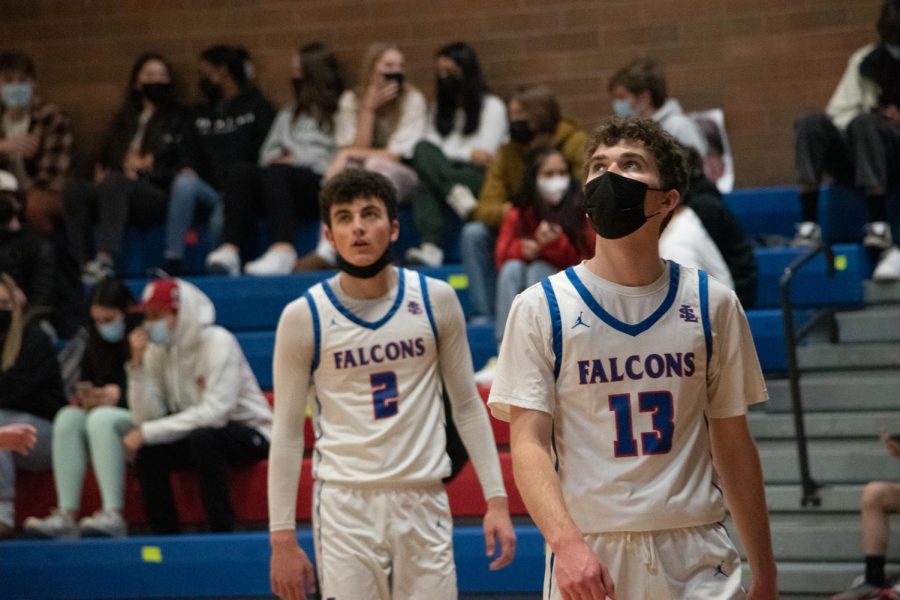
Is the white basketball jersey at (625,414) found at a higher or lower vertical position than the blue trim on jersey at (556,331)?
lower

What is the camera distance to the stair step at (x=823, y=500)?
5.76 m

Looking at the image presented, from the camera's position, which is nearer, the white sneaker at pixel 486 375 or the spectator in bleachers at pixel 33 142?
the white sneaker at pixel 486 375

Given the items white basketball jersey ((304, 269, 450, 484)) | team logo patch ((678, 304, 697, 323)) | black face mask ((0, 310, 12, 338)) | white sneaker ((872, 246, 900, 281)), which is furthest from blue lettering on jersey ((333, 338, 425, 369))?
white sneaker ((872, 246, 900, 281))

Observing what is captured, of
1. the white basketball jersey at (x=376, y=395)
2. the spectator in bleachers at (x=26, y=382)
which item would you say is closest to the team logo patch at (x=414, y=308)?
Result: the white basketball jersey at (x=376, y=395)

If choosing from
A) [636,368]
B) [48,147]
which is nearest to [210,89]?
[48,147]

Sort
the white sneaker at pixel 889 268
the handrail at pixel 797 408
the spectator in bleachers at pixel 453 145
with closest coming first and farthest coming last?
the handrail at pixel 797 408, the white sneaker at pixel 889 268, the spectator in bleachers at pixel 453 145

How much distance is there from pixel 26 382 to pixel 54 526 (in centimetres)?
77

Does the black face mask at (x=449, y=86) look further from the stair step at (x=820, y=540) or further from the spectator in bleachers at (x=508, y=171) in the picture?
the stair step at (x=820, y=540)

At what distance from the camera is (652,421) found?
9.14ft

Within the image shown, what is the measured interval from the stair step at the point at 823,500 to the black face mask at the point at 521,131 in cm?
246

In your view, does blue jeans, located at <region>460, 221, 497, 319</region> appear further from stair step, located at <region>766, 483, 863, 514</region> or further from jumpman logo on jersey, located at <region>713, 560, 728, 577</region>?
jumpman logo on jersey, located at <region>713, 560, 728, 577</region>

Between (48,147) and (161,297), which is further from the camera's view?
(48,147)

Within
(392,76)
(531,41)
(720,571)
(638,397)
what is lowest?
(720,571)

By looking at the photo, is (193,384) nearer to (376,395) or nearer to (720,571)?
(376,395)
